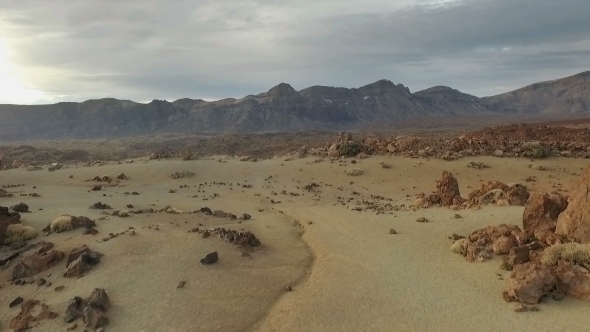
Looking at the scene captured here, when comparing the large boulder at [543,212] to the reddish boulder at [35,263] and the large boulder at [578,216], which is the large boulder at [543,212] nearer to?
the large boulder at [578,216]

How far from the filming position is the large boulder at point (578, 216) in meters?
9.91

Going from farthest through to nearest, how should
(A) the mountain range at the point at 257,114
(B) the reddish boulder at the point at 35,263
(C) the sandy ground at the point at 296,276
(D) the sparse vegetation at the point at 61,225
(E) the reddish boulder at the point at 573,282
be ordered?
(A) the mountain range at the point at 257,114, (D) the sparse vegetation at the point at 61,225, (B) the reddish boulder at the point at 35,263, (C) the sandy ground at the point at 296,276, (E) the reddish boulder at the point at 573,282

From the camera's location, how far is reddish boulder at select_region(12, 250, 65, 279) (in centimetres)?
1103

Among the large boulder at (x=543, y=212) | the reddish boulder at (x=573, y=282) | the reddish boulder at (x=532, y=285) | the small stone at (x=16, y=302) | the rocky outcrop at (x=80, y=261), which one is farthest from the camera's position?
the large boulder at (x=543, y=212)

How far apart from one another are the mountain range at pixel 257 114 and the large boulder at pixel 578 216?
358ft

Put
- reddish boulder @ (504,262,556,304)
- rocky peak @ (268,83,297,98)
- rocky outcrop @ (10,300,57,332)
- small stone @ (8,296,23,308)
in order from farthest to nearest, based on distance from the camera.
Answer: rocky peak @ (268,83,297,98)
small stone @ (8,296,23,308)
rocky outcrop @ (10,300,57,332)
reddish boulder @ (504,262,556,304)

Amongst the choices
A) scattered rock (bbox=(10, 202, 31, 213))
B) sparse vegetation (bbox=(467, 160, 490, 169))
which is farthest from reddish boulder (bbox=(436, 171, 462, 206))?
scattered rock (bbox=(10, 202, 31, 213))

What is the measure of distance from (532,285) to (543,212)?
3.68 meters

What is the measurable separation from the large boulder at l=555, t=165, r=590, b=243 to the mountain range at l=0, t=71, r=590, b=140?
10909 cm

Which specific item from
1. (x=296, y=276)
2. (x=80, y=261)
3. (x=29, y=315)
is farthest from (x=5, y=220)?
(x=296, y=276)

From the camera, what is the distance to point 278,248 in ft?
42.1

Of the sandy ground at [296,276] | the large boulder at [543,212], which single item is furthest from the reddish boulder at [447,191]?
the large boulder at [543,212]

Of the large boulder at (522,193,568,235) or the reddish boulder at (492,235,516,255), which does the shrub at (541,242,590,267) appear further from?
the large boulder at (522,193,568,235)

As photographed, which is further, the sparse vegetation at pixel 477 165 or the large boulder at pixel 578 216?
the sparse vegetation at pixel 477 165
